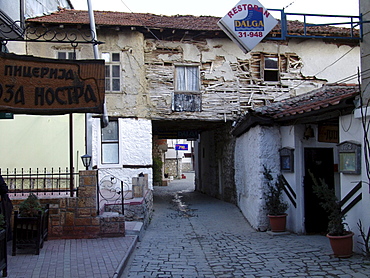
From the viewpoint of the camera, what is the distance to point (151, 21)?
15.0 metres

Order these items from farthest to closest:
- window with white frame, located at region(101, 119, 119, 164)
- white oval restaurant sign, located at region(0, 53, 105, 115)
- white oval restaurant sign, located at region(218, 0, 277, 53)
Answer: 1. window with white frame, located at region(101, 119, 119, 164)
2. white oval restaurant sign, located at region(218, 0, 277, 53)
3. white oval restaurant sign, located at region(0, 53, 105, 115)

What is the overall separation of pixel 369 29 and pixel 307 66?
8.80 metres

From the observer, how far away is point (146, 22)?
48.4 feet

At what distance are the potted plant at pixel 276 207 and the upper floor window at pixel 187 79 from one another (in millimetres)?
6290

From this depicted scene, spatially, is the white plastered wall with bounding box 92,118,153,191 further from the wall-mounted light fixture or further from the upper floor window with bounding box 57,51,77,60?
the wall-mounted light fixture

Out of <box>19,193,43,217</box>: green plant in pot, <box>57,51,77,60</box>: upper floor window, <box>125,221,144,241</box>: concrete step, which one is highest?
<box>57,51,77,60</box>: upper floor window

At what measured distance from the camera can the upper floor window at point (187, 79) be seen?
1487cm

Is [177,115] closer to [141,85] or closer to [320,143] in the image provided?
[141,85]

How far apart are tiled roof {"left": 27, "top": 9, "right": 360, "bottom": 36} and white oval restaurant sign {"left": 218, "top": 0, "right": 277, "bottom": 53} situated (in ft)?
22.3

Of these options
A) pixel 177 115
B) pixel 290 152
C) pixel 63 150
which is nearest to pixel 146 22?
pixel 177 115

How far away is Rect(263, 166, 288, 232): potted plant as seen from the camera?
919 cm

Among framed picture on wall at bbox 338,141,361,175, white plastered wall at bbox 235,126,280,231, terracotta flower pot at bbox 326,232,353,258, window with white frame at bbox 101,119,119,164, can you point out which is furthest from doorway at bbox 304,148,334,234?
window with white frame at bbox 101,119,119,164

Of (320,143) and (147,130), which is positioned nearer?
(320,143)

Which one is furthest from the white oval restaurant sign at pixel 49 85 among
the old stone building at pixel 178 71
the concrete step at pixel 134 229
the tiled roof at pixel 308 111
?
the old stone building at pixel 178 71
